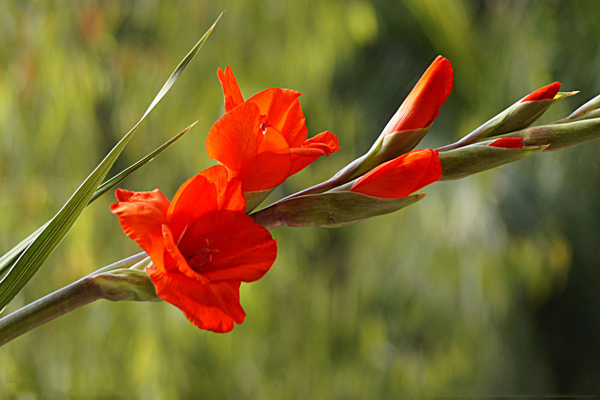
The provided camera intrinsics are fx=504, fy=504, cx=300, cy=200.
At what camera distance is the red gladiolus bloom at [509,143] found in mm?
192

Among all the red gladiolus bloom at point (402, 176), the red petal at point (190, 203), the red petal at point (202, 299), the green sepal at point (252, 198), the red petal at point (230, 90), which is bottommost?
the red petal at point (202, 299)

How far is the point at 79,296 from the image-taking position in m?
0.18

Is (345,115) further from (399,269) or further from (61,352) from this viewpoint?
(61,352)

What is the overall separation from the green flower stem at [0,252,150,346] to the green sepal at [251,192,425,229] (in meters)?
0.06

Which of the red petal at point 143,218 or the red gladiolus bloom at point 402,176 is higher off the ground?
the red petal at point 143,218

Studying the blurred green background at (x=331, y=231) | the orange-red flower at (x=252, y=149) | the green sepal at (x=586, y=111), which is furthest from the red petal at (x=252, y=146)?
the blurred green background at (x=331, y=231)

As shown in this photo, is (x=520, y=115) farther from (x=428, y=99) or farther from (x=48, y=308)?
(x=48, y=308)

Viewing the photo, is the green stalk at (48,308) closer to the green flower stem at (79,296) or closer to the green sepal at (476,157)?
the green flower stem at (79,296)

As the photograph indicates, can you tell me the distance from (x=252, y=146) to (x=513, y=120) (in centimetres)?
11

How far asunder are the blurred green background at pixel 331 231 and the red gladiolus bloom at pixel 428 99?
1174 mm

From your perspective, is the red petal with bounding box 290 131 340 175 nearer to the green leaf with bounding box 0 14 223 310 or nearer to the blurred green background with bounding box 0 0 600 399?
the green leaf with bounding box 0 14 223 310

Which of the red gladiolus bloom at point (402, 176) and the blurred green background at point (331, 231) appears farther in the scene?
the blurred green background at point (331, 231)

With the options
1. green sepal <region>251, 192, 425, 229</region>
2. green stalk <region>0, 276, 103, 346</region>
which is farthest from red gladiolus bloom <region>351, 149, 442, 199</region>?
green stalk <region>0, 276, 103, 346</region>

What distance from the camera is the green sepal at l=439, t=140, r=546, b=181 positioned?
19cm
